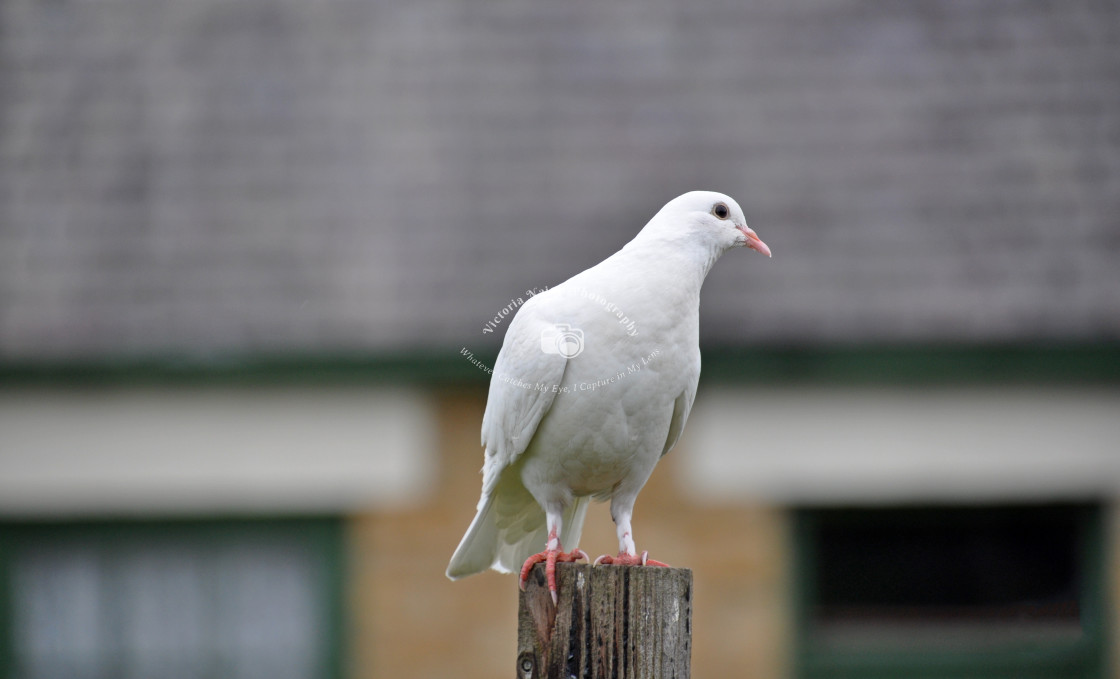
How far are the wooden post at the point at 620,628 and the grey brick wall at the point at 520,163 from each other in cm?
295

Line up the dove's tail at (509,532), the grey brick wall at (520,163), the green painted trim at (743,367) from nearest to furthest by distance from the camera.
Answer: the dove's tail at (509,532)
the green painted trim at (743,367)
the grey brick wall at (520,163)

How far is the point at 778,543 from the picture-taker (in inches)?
212

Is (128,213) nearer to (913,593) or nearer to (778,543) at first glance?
(778,543)

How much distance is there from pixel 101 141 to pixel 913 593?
4.73 metres

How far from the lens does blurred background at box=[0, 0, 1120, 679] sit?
5328mm

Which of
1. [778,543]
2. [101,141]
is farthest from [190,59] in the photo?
[778,543]

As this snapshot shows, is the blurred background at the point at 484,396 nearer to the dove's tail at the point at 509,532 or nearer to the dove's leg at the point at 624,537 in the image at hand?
the dove's tail at the point at 509,532

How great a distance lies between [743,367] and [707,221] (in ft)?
8.61

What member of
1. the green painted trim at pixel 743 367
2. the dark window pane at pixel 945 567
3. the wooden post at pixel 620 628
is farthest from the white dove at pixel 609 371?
the dark window pane at pixel 945 567

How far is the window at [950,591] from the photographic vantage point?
5.31m

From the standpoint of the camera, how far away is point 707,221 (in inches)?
108

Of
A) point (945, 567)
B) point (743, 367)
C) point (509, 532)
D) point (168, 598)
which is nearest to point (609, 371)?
point (509, 532)

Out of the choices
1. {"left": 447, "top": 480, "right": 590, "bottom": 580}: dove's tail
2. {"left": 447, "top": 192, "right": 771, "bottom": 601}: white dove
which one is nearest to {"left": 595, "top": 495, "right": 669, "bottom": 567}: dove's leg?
{"left": 447, "top": 192, "right": 771, "bottom": 601}: white dove

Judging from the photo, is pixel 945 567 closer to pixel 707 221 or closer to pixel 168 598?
pixel 707 221
